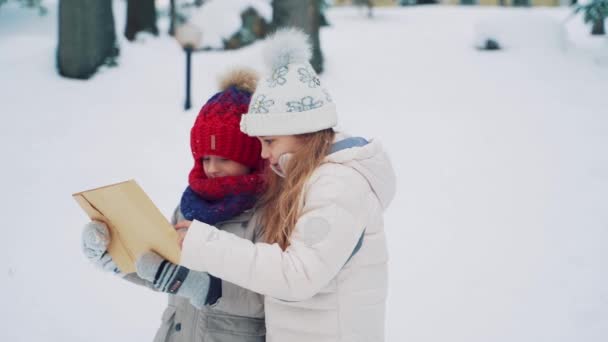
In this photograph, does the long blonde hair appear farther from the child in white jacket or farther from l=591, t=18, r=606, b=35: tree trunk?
l=591, t=18, r=606, b=35: tree trunk

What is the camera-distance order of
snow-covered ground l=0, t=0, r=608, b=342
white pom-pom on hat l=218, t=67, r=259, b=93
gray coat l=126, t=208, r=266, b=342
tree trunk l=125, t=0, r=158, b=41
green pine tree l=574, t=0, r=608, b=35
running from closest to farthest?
gray coat l=126, t=208, r=266, b=342 < white pom-pom on hat l=218, t=67, r=259, b=93 < snow-covered ground l=0, t=0, r=608, b=342 < green pine tree l=574, t=0, r=608, b=35 < tree trunk l=125, t=0, r=158, b=41

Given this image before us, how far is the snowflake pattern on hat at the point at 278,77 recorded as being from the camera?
73.5 inches

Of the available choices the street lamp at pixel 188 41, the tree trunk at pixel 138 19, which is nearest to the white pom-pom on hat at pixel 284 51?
the street lamp at pixel 188 41

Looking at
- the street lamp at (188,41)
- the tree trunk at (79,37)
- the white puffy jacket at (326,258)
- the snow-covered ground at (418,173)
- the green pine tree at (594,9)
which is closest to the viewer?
the white puffy jacket at (326,258)

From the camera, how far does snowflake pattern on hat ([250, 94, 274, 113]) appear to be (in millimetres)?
1850

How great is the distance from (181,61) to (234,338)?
290 inches

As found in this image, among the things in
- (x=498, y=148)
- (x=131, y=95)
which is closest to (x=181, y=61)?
(x=131, y=95)

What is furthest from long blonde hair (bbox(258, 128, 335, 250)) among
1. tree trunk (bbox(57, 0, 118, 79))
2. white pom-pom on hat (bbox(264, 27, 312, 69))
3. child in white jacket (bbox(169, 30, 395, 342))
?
tree trunk (bbox(57, 0, 118, 79))

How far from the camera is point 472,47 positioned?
34.1ft

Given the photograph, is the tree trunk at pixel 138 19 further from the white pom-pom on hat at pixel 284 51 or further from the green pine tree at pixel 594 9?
the white pom-pom on hat at pixel 284 51

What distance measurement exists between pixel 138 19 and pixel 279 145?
10.5 metres

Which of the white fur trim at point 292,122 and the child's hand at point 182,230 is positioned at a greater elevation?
the white fur trim at point 292,122

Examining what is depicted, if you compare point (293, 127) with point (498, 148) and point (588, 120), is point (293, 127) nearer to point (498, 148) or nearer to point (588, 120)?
point (498, 148)

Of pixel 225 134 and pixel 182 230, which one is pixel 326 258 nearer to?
pixel 182 230
